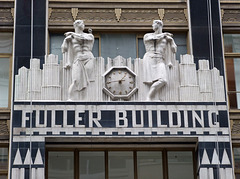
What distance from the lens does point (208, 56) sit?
2970 cm

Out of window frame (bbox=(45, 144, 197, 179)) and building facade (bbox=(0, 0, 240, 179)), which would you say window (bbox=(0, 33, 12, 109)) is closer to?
building facade (bbox=(0, 0, 240, 179))

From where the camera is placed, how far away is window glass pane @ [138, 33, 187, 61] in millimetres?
30891

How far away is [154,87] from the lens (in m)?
28.4

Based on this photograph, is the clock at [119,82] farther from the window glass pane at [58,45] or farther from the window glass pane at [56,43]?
the window glass pane at [56,43]

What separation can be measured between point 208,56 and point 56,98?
5.98 m

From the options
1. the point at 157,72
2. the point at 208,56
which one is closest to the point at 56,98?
the point at 157,72

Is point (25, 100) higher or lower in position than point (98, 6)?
lower

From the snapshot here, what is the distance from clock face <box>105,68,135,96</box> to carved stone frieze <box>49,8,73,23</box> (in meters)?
3.38

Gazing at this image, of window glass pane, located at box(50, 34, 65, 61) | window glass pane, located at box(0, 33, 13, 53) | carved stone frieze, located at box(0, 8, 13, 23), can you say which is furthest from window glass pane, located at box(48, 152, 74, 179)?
carved stone frieze, located at box(0, 8, 13, 23)

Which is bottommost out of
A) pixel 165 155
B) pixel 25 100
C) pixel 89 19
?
pixel 165 155

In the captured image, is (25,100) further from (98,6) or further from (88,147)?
(98,6)

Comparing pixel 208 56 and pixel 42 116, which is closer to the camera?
pixel 42 116

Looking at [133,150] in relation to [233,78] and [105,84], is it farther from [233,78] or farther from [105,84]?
[233,78]

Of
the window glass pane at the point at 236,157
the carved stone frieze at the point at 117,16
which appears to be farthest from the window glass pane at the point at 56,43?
the window glass pane at the point at 236,157
